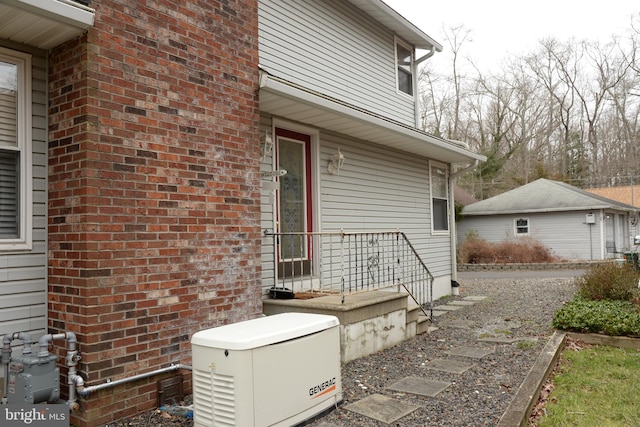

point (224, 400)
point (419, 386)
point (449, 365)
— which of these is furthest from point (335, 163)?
point (224, 400)

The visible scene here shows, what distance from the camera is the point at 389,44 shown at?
9836 millimetres

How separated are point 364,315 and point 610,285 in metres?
5.22

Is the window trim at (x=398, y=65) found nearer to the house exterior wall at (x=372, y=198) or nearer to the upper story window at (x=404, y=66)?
the upper story window at (x=404, y=66)

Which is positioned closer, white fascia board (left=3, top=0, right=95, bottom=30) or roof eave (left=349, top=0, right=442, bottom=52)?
white fascia board (left=3, top=0, right=95, bottom=30)

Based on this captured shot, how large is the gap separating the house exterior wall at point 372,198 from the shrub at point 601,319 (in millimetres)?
3272

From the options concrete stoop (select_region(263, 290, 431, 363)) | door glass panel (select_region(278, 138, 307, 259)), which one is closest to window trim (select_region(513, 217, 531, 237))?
concrete stoop (select_region(263, 290, 431, 363))

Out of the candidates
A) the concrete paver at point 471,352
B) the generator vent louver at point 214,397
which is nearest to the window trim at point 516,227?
the concrete paver at point 471,352

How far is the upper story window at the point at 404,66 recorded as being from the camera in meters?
10.2

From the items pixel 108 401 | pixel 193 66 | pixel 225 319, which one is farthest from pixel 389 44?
pixel 108 401

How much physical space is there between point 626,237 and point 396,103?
2152 cm

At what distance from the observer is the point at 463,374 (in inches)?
197

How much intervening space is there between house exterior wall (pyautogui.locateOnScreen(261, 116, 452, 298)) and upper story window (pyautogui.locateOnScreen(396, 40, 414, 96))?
1688 mm

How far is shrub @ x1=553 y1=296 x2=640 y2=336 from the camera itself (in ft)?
20.5
